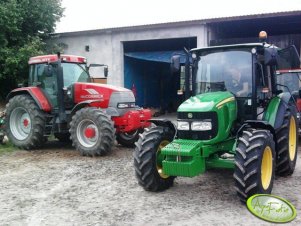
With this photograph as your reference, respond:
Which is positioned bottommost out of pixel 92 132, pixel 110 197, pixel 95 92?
pixel 110 197

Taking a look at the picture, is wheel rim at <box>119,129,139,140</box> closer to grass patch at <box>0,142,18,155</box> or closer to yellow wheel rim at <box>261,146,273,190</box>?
grass patch at <box>0,142,18,155</box>

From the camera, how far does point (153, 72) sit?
20375mm

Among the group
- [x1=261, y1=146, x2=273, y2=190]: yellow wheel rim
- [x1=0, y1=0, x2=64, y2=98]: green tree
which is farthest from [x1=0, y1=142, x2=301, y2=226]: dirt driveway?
[x1=0, y1=0, x2=64, y2=98]: green tree

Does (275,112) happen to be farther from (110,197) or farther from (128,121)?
(128,121)

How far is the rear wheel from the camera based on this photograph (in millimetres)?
9711

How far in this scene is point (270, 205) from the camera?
489 cm

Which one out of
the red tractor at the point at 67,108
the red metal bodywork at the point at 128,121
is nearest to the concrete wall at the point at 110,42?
the red tractor at the point at 67,108

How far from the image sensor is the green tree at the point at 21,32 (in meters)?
16.2

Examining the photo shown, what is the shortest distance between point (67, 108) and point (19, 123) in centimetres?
142

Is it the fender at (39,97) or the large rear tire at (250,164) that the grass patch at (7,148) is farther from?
the large rear tire at (250,164)

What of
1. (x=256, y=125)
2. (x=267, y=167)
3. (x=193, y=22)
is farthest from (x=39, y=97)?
(x=193, y=22)

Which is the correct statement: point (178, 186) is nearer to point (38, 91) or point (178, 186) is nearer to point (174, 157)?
point (174, 157)

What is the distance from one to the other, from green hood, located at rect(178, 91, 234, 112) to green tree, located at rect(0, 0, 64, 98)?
12.1 meters
